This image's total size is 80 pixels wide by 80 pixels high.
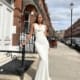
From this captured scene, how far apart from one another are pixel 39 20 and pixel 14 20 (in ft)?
30.1

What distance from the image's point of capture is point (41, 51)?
7418 mm

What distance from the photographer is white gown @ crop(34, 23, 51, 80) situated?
292 inches

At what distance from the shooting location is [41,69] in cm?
746

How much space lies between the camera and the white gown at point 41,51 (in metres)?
7.41

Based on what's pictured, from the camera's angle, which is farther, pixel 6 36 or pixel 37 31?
pixel 6 36

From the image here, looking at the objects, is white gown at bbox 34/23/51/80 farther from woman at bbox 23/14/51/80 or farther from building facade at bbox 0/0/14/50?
building facade at bbox 0/0/14/50

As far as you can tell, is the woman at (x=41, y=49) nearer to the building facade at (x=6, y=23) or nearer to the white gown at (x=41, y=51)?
the white gown at (x=41, y=51)

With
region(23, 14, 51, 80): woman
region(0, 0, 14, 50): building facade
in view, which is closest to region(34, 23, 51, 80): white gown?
region(23, 14, 51, 80): woman

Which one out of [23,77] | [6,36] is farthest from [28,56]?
[23,77]

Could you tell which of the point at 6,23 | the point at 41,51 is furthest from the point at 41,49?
the point at 6,23

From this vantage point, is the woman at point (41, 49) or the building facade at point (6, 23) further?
the building facade at point (6, 23)

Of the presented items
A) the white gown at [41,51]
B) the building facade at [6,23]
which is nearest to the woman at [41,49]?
the white gown at [41,51]

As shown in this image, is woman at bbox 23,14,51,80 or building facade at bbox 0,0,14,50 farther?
building facade at bbox 0,0,14,50

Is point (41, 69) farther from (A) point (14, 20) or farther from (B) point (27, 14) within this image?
(B) point (27, 14)
